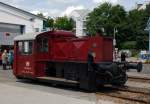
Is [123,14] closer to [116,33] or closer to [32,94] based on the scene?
[116,33]

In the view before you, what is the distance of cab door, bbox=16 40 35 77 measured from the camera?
64.7ft

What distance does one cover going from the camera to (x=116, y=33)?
94.9 m

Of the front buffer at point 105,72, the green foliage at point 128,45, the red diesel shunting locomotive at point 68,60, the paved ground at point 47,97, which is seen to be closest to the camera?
the paved ground at point 47,97

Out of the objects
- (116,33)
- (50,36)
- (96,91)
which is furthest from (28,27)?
(116,33)

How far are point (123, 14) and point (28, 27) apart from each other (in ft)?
197

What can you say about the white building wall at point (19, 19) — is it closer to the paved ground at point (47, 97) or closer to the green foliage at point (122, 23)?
the paved ground at point (47, 97)

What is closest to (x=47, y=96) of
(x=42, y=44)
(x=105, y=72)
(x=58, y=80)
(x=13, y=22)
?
(x=105, y=72)

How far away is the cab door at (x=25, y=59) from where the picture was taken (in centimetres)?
1973

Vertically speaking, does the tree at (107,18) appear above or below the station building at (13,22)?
above

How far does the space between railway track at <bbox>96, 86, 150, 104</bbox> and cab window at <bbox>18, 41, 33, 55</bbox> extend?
4.18 metres

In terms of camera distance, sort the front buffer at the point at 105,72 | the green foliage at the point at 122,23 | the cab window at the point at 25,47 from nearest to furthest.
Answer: the front buffer at the point at 105,72 → the cab window at the point at 25,47 → the green foliage at the point at 122,23

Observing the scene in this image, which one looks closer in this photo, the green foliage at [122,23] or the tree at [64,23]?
the green foliage at [122,23]

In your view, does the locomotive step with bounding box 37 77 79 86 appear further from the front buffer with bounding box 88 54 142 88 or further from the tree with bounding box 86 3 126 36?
the tree with bounding box 86 3 126 36

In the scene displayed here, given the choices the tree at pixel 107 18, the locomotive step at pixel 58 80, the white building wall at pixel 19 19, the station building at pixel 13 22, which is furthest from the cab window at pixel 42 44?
the tree at pixel 107 18
